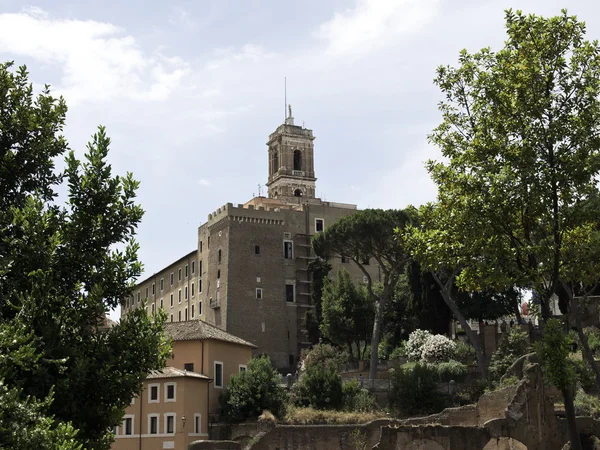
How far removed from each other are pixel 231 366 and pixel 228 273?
1947 cm

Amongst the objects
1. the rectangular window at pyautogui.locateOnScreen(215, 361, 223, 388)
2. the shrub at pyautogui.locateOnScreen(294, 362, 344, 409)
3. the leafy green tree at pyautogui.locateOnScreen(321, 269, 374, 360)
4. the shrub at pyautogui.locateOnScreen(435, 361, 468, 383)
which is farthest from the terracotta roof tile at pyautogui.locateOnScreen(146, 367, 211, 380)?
the leafy green tree at pyautogui.locateOnScreen(321, 269, 374, 360)

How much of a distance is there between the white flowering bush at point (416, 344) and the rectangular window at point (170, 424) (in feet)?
49.8

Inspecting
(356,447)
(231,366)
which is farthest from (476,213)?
(231,366)

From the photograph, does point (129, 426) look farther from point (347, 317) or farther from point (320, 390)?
point (347, 317)

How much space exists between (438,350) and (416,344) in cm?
183

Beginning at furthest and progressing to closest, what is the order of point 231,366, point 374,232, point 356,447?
1. point 374,232
2. point 231,366
3. point 356,447

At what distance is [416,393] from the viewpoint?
4022 centimetres

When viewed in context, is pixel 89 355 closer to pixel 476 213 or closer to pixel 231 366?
pixel 476 213

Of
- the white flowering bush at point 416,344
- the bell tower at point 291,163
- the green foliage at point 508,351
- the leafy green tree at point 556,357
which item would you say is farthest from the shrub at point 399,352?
the leafy green tree at point 556,357

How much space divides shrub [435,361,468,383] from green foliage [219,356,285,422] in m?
8.07

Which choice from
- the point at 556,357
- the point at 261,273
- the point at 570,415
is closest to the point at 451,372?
the point at 261,273

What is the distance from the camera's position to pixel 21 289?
11359mm

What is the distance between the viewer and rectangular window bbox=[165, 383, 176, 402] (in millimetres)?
38219

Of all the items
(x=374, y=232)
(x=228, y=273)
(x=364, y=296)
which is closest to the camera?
(x=374, y=232)
